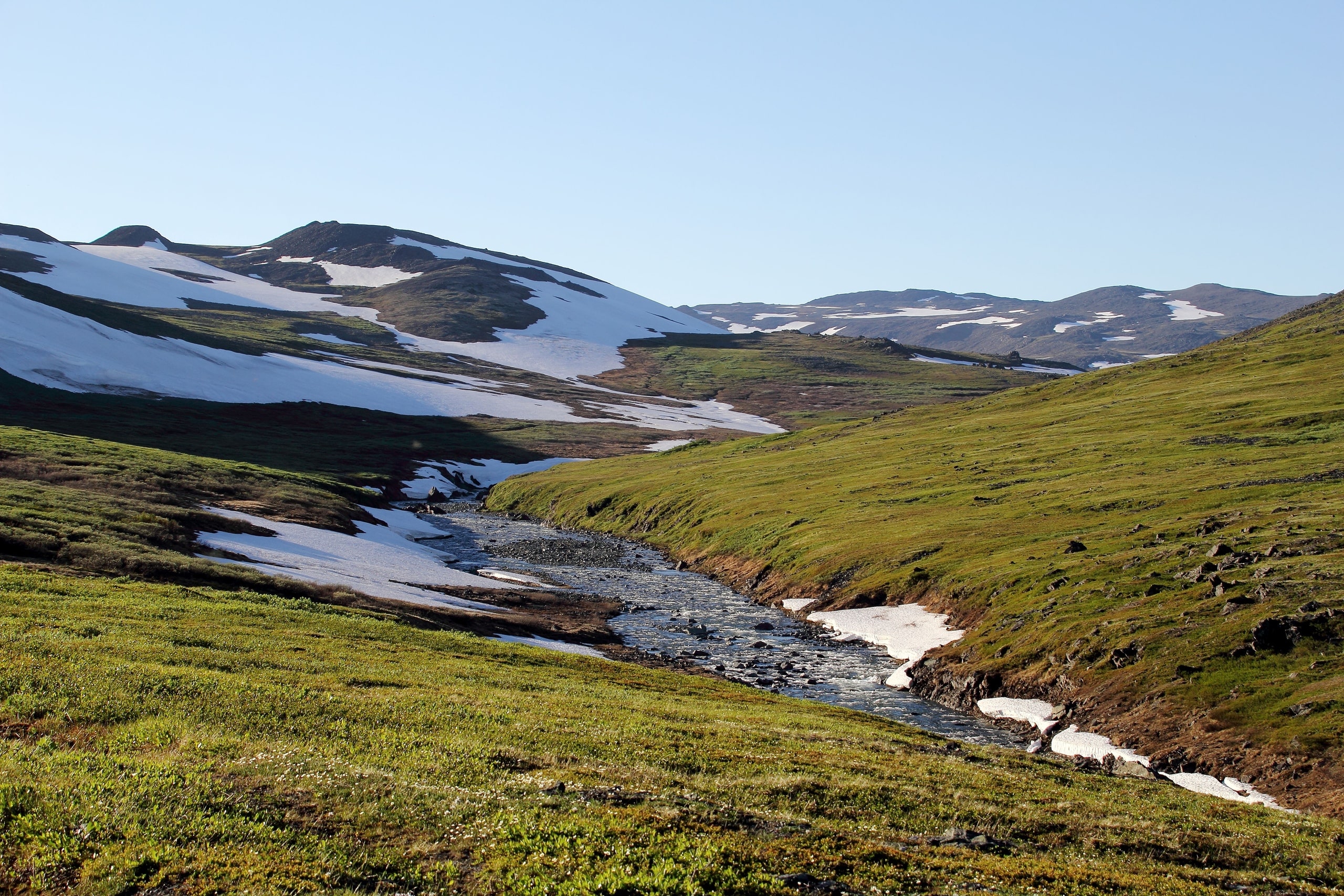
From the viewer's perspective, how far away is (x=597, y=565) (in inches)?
3243

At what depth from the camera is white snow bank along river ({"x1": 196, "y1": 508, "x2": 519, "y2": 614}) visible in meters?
56.9

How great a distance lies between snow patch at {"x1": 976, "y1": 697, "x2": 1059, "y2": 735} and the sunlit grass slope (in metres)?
9.79

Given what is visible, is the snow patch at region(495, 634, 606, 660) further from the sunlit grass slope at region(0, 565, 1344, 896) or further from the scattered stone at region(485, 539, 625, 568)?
the scattered stone at region(485, 539, 625, 568)

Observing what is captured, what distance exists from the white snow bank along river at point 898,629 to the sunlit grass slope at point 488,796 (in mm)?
19120

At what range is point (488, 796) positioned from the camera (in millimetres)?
16250

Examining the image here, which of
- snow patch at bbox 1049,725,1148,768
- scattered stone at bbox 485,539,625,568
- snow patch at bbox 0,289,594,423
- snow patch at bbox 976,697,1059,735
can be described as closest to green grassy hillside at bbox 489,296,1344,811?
snow patch at bbox 1049,725,1148,768

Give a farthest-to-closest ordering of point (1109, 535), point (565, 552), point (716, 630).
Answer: point (565, 552) < point (716, 630) < point (1109, 535)

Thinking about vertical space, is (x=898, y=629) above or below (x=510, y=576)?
above

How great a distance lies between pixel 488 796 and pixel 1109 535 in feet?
162

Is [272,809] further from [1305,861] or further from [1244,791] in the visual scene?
[1244,791]

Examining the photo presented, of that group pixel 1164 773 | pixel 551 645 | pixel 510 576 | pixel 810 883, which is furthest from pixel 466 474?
pixel 810 883

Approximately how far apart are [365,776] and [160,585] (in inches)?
1213

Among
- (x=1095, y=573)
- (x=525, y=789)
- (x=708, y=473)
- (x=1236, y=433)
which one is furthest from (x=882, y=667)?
(x=708, y=473)

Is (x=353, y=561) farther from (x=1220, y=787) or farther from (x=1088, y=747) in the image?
(x=1220, y=787)
